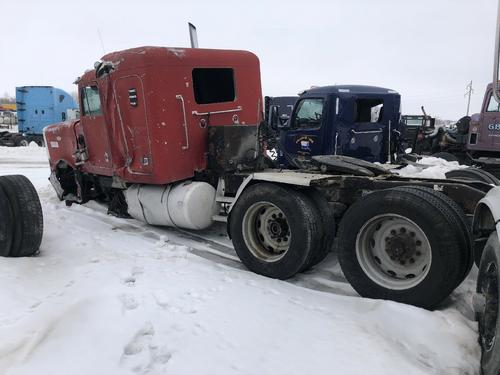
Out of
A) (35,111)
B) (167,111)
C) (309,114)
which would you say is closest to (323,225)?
(167,111)

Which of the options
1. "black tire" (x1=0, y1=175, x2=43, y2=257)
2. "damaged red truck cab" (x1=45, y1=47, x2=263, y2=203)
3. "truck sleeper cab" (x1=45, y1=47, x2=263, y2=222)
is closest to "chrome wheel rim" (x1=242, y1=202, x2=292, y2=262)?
"truck sleeper cab" (x1=45, y1=47, x2=263, y2=222)

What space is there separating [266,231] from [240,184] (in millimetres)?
1081

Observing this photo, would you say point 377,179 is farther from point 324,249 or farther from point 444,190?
point 324,249

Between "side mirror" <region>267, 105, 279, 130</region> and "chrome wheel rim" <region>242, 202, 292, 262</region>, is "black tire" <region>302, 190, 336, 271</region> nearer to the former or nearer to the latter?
"chrome wheel rim" <region>242, 202, 292, 262</region>

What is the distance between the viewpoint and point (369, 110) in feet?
29.3

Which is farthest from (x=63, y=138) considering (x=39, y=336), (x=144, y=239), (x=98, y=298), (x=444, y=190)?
(x=444, y=190)

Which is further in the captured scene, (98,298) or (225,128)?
(225,128)

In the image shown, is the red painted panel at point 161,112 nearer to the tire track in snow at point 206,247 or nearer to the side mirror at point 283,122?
the tire track in snow at point 206,247

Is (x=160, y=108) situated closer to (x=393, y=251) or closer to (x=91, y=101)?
(x=91, y=101)

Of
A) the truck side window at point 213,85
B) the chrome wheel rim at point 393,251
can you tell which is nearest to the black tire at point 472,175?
the chrome wheel rim at point 393,251

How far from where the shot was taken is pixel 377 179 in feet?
14.6

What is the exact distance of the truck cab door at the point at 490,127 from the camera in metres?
11.1

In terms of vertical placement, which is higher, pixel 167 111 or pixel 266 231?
pixel 167 111

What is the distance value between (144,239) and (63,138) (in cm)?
364
